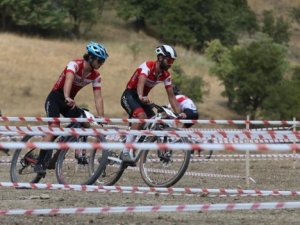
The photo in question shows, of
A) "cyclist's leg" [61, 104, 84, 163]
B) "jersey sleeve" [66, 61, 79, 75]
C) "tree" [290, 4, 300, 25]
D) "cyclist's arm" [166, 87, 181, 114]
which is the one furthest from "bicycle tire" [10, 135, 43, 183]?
"tree" [290, 4, 300, 25]

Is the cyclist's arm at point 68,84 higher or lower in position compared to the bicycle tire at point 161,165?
higher

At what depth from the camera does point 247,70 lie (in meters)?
63.0

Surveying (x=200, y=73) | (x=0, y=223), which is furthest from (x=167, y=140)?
(x=200, y=73)

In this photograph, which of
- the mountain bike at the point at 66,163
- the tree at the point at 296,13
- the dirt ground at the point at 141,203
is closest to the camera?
the dirt ground at the point at 141,203

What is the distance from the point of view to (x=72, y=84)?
950cm

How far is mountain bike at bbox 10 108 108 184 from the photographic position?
9.12 meters

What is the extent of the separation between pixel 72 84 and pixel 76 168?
1.15 metres

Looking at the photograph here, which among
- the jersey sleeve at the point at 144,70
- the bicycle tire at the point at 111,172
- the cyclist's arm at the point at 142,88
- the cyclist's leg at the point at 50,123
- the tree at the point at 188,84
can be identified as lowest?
the tree at the point at 188,84

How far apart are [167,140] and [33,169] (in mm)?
1921

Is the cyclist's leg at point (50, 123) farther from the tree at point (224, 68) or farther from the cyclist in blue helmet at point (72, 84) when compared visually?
the tree at point (224, 68)

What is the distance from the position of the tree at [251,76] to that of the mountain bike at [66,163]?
172 ft

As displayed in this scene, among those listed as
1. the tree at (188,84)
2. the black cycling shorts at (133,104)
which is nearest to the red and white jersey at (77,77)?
the black cycling shorts at (133,104)

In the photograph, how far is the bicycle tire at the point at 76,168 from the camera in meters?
8.96

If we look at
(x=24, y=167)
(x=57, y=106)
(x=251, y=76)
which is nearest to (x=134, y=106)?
(x=57, y=106)
